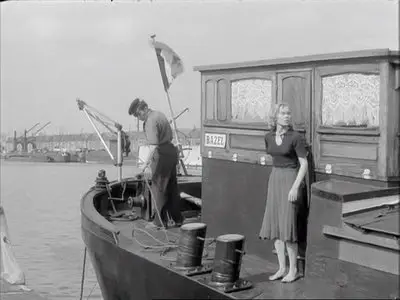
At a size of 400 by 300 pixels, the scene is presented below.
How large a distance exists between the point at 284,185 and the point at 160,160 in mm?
3062

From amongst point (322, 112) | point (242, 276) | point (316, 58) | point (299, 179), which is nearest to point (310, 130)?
point (322, 112)

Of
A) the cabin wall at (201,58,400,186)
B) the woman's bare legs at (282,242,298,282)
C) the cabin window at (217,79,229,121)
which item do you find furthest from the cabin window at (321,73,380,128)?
the cabin window at (217,79,229,121)

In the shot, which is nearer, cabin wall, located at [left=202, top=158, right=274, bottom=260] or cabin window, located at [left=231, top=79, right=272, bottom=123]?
cabin window, located at [left=231, top=79, right=272, bottom=123]

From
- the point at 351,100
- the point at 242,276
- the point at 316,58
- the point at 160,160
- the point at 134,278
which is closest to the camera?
the point at 351,100

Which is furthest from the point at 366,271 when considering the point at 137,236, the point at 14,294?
the point at 14,294

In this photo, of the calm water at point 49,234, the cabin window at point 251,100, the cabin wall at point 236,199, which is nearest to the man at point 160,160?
the cabin wall at point 236,199

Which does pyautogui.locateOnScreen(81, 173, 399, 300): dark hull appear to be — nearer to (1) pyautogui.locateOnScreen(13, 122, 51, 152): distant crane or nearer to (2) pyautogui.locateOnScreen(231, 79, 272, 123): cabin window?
(2) pyautogui.locateOnScreen(231, 79, 272, 123): cabin window

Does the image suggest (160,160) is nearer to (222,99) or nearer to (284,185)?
(222,99)

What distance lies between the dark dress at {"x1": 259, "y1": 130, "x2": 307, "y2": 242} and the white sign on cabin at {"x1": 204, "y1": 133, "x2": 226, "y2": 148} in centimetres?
143

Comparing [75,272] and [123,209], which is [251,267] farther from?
[75,272]

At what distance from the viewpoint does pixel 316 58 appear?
650cm

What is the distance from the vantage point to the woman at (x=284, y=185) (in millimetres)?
6098

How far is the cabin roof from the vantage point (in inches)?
231

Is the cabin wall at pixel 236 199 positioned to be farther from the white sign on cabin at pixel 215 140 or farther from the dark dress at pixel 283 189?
the dark dress at pixel 283 189
